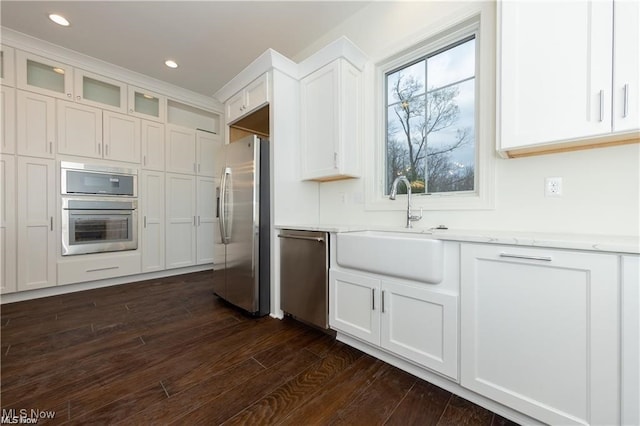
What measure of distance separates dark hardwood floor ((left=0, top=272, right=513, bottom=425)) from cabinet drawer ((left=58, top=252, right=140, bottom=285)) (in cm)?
65

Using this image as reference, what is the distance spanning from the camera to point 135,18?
2480 millimetres

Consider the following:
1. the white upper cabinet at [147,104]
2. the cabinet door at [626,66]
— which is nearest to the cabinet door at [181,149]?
the white upper cabinet at [147,104]

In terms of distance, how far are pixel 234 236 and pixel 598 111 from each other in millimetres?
2663

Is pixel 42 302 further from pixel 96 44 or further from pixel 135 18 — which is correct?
pixel 135 18

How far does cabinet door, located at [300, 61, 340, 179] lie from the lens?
2.24 m

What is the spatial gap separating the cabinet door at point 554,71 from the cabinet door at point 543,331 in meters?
0.68

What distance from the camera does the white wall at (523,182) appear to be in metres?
1.27

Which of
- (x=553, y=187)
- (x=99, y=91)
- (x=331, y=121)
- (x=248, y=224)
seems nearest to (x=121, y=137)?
(x=99, y=91)

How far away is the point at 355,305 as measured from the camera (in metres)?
1.74

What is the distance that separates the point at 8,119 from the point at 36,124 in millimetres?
196

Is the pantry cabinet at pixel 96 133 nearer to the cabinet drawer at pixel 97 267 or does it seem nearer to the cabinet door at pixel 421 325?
the cabinet drawer at pixel 97 267

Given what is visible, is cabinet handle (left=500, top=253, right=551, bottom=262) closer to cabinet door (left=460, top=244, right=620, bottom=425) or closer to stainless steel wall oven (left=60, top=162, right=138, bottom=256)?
cabinet door (left=460, top=244, right=620, bottom=425)

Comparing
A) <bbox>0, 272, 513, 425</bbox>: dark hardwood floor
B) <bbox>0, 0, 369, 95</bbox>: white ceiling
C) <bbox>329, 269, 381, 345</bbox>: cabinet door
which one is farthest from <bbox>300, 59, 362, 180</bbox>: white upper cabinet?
<bbox>0, 272, 513, 425</bbox>: dark hardwood floor

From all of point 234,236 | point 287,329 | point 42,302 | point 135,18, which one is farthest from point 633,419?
point 42,302
